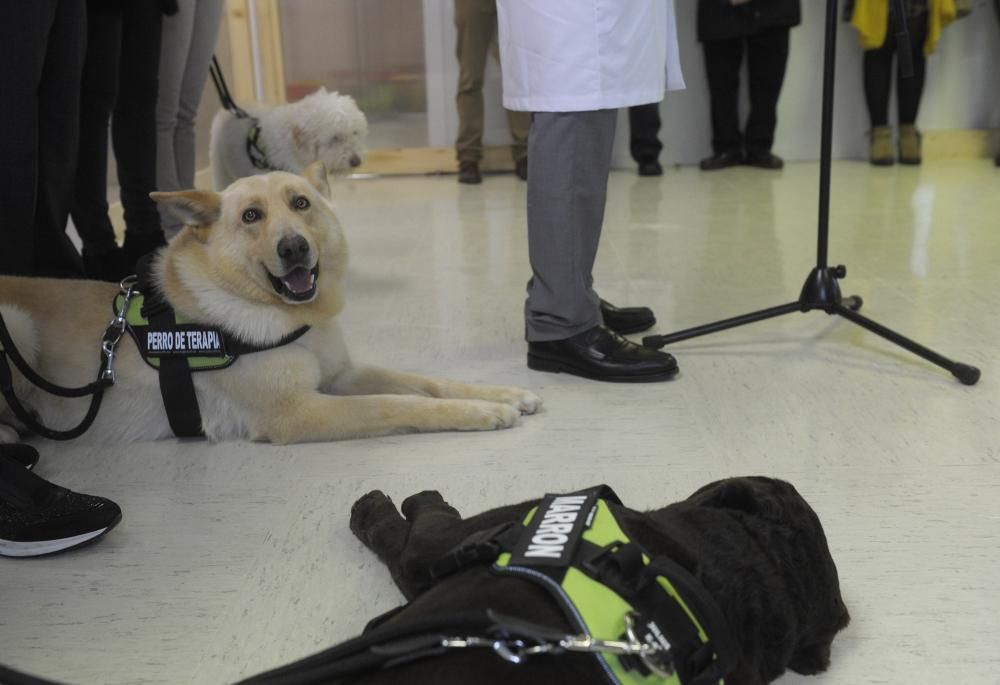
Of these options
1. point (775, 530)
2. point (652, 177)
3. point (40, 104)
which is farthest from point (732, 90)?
point (775, 530)

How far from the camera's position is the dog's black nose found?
1840 millimetres

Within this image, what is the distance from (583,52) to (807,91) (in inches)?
176

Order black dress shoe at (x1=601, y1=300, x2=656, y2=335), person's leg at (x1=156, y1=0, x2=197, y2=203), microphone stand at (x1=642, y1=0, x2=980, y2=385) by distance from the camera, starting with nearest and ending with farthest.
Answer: microphone stand at (x1=642, y1=0, x2=980, y2=385) → black dress shoe at (x1=601, y1=300, x2=656, y2=335) → person's leg at (x1=156, y1=0, x2=197, y2=203)

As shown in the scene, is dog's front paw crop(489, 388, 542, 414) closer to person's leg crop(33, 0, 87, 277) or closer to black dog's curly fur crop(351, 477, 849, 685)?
black dog's curly fur crop(351, 477, 849, 685)

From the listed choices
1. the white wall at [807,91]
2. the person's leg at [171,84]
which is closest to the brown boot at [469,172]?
the white wall at [807,91]

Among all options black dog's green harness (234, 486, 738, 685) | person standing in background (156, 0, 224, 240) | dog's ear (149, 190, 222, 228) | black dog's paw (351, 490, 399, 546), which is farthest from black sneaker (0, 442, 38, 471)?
person standing in background (156, 0, 224, 240)

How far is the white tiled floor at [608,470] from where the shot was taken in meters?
1.21

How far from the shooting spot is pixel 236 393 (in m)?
1.83

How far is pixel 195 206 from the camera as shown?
1.85 m

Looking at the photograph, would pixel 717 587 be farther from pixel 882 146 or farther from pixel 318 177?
pixel 882 146

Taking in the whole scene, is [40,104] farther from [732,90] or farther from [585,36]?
[732,90]

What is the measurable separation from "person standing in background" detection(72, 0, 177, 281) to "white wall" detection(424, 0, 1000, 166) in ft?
10.5

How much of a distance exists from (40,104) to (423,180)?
3594 mm

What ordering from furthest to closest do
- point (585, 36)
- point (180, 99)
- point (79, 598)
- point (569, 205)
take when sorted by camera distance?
point (180, 99)
point (569, 205)
point (585, 36)
point (79, 598)
